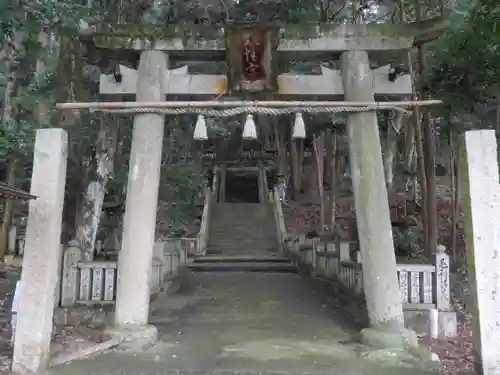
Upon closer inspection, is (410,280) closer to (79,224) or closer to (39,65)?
(79,224)

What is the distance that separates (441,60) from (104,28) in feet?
23.1

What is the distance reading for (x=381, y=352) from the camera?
6.74 metres

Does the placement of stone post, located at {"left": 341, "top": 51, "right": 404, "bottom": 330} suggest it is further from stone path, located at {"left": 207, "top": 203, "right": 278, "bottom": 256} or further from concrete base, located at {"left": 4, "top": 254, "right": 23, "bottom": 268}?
stone path, located at {"left": 207, "top": 203, "right": 278, "bottom": 256}

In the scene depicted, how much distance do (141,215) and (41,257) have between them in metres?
1.89

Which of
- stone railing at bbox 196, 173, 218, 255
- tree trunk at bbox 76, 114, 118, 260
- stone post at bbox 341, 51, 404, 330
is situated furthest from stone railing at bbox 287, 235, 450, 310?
stone railing at bbox 196, 173, 218, 255

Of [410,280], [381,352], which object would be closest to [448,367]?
[381,352]

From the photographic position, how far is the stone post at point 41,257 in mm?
5730

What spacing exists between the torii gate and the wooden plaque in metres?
0.10

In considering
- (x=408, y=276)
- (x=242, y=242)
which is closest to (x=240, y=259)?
(x=242, y=242)

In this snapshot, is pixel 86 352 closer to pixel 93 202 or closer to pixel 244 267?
pixel 93 202

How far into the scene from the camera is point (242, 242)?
70.3ft

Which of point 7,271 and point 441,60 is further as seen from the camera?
point 7,271

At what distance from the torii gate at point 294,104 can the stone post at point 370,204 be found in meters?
A: 0.01

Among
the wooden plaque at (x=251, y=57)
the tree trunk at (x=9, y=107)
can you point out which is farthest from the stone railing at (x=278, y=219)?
the wooden plaque at (x=251, y=57)
